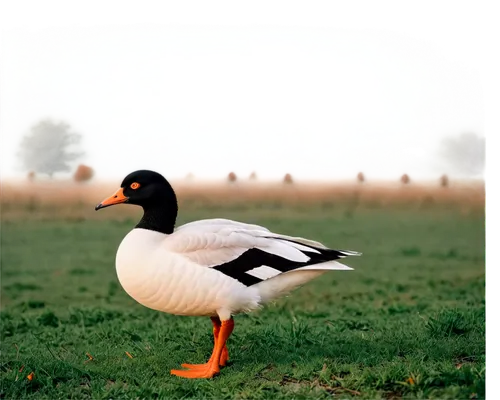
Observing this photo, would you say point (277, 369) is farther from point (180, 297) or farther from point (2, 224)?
point (2, 224)

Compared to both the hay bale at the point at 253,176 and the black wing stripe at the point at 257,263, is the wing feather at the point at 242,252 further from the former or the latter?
the hay bale at the point at 253,176

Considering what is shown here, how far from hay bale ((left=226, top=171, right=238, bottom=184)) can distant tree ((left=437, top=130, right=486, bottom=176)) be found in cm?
220

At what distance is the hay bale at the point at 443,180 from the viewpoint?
21.6ft

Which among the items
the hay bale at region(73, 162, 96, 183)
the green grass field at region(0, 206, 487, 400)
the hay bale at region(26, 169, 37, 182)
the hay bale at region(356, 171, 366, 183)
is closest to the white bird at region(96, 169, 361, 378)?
the green grass field at region(0, 206, 487, 400)

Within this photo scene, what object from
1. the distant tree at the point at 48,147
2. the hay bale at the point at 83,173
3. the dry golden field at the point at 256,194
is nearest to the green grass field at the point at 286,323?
the dry golden field at the point at 256,194

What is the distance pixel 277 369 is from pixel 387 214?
5.21 metres

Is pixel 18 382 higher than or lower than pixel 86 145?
lower

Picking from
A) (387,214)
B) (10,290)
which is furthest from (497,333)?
(10,290)

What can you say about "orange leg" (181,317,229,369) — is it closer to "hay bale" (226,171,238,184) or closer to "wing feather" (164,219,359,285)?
"wing feather" (164,219,359,285)

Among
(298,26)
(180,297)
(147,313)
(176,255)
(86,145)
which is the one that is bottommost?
(147,313)

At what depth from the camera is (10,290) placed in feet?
29.3

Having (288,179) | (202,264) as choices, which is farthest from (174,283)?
(288,179)

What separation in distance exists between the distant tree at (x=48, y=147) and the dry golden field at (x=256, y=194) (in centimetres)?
30

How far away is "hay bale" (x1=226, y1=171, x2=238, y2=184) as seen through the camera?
7.08 m
